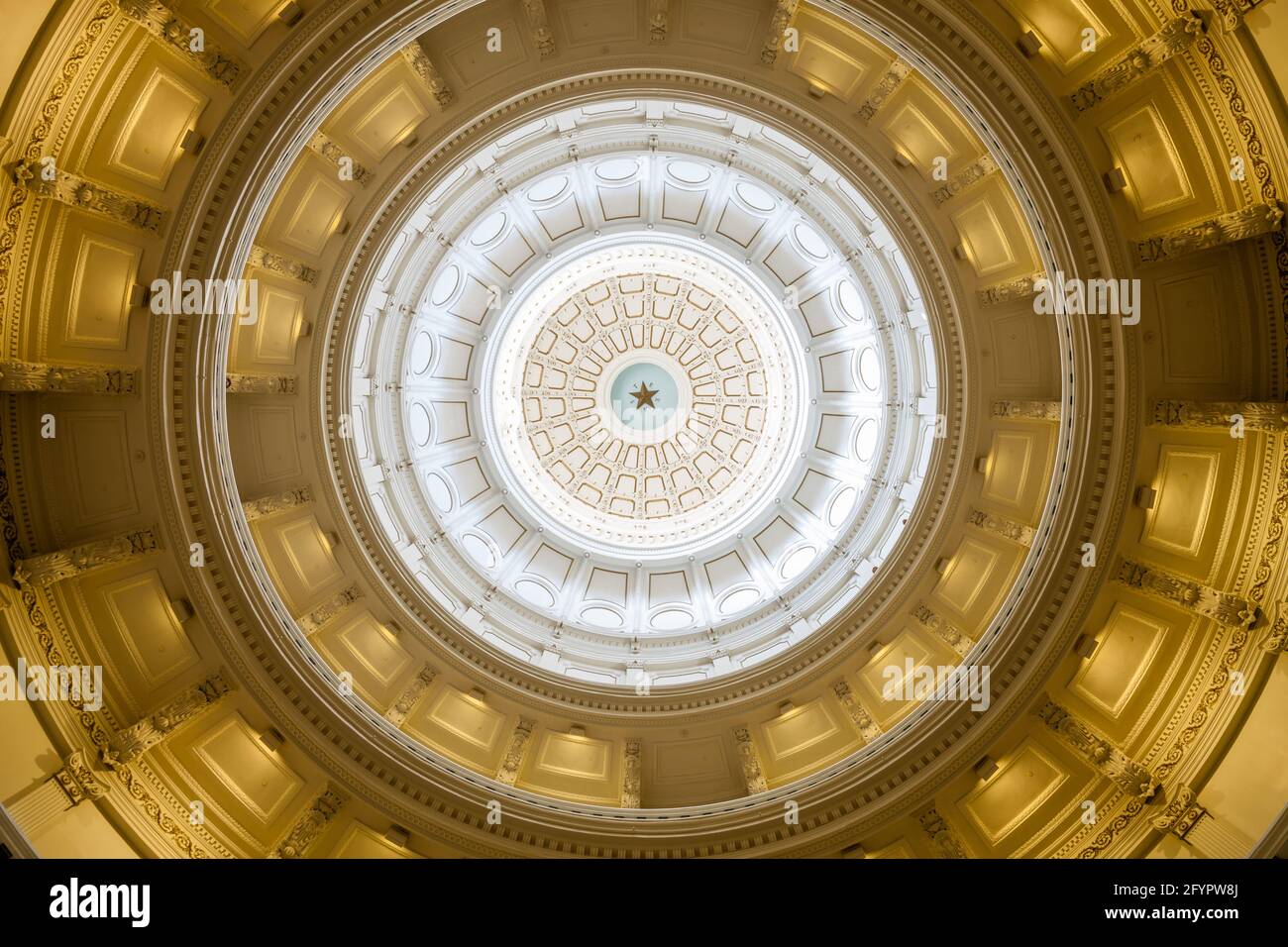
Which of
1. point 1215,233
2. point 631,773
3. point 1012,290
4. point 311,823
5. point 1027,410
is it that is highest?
point 1012,290

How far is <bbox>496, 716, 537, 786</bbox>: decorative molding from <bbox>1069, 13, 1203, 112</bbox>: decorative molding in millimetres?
17255

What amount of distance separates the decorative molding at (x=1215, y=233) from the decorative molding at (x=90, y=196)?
1738 cm

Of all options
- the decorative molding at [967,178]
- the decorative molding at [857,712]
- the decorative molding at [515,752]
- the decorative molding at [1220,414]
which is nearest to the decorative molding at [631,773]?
the decorative molding at [515,752]

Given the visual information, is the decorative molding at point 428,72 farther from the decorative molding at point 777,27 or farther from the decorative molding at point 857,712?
the decorative molding at point 857,712

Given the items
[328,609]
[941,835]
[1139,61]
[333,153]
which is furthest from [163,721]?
[1139,61]

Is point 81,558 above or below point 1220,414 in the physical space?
below

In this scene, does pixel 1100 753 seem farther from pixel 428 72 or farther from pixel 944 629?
pixel 428 72

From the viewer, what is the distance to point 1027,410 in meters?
15.1

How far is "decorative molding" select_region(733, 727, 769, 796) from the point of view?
16750mm

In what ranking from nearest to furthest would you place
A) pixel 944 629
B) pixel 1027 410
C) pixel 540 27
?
pixel 540 27
pixel 1027 410
pixel 944 629

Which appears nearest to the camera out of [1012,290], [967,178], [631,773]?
[967,178]

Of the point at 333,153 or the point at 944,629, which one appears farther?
the point at 944,629

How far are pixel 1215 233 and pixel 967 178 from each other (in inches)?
175

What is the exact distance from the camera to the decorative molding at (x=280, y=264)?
47.2ft
